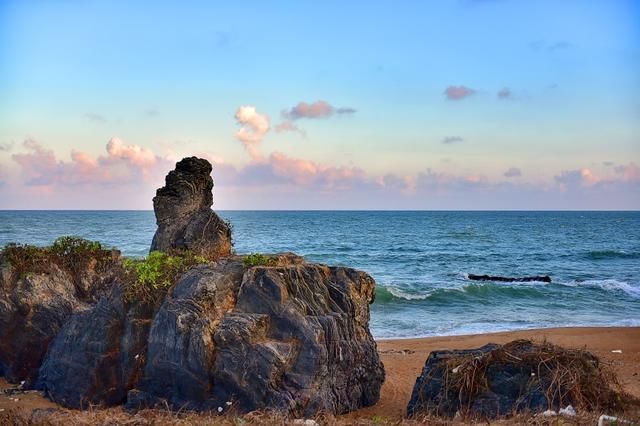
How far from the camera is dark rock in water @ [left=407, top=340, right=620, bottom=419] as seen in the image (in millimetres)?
9750

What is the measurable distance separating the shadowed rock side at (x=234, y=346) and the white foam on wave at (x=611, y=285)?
88.5ft

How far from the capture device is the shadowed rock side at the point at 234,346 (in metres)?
11.5

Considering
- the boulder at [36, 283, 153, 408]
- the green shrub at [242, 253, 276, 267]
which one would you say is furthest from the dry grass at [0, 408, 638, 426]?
the green shrub at [242, 253, 276, 267]

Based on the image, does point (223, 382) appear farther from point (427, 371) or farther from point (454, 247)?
point (454, 247)

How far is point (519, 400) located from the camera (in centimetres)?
966

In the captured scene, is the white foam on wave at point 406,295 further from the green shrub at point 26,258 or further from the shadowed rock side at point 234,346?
the green shrub at point 26,258

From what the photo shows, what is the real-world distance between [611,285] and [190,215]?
30404 millimetres

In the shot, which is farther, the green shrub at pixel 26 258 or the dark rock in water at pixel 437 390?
the green shrub at pixel 26 258

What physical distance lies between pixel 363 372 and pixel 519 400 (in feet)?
12.9

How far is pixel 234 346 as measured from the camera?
37.8 feet

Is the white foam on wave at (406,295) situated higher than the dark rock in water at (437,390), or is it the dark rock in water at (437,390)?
the dark rock in water at (437,390)

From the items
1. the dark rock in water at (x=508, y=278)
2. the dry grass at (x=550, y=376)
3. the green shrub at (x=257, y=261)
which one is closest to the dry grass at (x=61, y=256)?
the green shrub at (x=257, y=261)

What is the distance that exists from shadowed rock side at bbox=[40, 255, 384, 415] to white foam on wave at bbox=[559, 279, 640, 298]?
27.0m

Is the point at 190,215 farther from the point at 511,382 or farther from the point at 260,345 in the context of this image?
the point at 511,382
